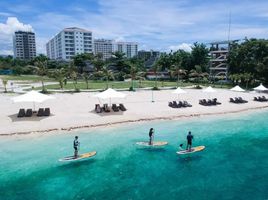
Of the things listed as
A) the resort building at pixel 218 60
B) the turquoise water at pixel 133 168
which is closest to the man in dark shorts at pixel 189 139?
the turquoise water at pixel 133 168

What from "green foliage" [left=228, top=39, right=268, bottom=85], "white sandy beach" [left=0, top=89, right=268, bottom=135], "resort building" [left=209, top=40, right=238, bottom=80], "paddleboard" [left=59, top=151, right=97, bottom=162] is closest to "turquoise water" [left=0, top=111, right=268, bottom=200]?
"paddleboard" [left=59, top=151, right=97, bottom=162]

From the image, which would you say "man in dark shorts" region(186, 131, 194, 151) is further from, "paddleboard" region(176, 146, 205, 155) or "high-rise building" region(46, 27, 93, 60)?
"high-rise building" region(46, 27, 93, 60)

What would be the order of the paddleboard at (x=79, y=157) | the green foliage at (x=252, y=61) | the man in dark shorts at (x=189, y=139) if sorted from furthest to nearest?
the green foliage at (x=252, y=61) < the man in dark shorts at (x=189, y=139) < the paddleboard at (x=79, y=157)

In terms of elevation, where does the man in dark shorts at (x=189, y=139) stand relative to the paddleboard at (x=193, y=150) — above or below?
above

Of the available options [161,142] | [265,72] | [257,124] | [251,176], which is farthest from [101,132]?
[265,72]

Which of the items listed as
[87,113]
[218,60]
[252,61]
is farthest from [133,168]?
[218,60]

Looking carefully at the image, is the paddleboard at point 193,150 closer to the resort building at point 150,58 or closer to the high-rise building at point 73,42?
the resort building at point 150,58

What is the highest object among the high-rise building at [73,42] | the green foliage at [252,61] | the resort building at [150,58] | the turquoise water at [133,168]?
the high-rise building at [73,42]

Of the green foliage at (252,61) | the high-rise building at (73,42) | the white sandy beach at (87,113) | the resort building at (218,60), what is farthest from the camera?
the high-rise building at (73,42)
